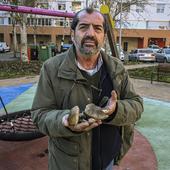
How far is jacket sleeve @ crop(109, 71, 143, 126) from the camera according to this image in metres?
1.79

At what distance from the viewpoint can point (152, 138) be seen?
5.03 meters

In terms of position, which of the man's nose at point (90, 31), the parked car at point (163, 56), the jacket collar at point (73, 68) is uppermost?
the man's nose at point (90, 31)

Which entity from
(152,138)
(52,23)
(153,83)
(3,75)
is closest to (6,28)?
(52,23)

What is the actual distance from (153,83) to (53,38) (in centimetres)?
4005

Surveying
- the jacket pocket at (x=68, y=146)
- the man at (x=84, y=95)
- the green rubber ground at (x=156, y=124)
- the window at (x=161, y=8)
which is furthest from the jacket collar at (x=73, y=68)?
the window at (x=161, y=8)

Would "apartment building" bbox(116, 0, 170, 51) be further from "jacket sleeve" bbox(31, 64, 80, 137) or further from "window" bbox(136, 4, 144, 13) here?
"jacket sleeve" bbox(31, 64, 80, 137)

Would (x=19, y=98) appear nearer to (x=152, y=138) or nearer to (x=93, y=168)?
(x=152, y=138)

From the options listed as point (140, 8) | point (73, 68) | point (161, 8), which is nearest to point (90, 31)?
point (73, 68)

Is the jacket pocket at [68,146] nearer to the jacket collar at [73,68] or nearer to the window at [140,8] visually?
the jacket collar at [73,68]

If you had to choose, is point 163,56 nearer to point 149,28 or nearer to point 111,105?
point 111,105

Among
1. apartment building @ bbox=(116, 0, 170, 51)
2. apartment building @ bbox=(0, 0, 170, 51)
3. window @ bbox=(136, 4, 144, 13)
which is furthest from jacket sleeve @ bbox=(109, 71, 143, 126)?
apartment building @ bbox=(116, 0, 170, 51)

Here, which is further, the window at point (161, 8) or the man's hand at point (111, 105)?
the window at point (161, 8)

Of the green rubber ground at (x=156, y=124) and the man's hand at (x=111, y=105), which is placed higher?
the man's hand at (x=111, y=105)

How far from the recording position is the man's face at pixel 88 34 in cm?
185
